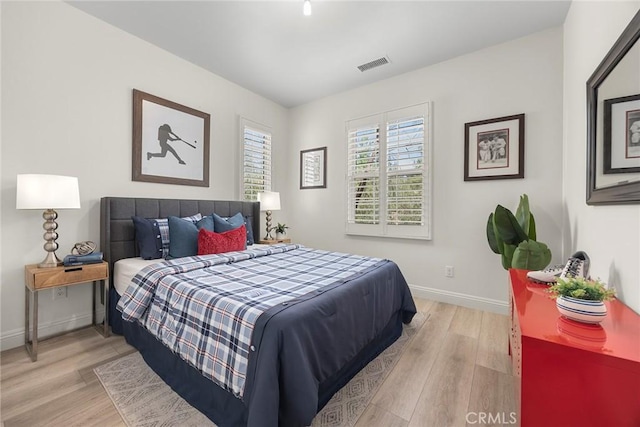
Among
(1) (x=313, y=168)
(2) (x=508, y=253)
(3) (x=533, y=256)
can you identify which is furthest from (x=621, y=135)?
(1) (x=313, y=168)

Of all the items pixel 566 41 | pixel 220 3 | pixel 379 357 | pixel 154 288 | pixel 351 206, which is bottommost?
pixel 379 357

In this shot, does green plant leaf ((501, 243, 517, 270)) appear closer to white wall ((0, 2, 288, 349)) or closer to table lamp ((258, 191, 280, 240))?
table lamp ((258, 191, 280, 240))

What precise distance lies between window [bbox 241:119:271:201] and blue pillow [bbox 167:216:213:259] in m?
1.31

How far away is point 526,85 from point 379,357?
298 centimetres

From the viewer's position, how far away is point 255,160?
4047 mm

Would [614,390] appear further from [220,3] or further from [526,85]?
[220,3]

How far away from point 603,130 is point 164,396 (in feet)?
9.62

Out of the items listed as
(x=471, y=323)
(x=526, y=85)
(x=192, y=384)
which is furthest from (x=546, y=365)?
(x=526, y=85)

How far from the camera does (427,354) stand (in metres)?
2.07

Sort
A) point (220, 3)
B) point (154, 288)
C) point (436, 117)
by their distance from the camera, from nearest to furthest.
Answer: point (154, 288) → point (220, 3) → point (436, 117)

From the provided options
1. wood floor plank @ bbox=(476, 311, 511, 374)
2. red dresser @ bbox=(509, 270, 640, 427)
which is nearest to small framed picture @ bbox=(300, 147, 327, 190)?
wood floor plank @ bbox=(476, 311, 511, 374)

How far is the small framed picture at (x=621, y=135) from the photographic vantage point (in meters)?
1.14

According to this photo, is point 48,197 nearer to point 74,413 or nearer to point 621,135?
point 74,413

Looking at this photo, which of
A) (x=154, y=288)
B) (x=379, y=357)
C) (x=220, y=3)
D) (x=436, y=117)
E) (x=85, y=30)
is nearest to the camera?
(x=154, y=288)
